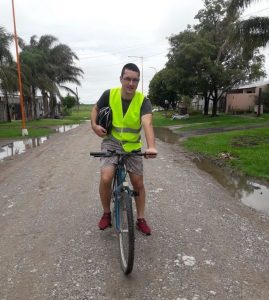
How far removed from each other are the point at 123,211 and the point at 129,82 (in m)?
1.44

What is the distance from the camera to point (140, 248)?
4547 millimetres

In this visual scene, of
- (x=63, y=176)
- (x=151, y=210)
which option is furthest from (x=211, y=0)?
(x=151, y=210)

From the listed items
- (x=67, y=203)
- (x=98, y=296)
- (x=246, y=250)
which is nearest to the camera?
(x=98, y=296)

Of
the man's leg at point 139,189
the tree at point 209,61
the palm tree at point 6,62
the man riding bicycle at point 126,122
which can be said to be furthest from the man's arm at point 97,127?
the tree at point 209,61

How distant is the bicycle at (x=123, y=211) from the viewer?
3781 mm

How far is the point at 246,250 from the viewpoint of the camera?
4562 mm

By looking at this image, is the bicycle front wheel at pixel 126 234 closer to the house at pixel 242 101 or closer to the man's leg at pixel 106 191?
the man's leg at pixel 106 191

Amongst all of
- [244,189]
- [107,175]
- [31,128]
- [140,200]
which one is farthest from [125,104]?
[31,128]

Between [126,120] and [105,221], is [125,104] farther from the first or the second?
[105,221]

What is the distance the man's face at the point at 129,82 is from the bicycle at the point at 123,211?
73 centimetres

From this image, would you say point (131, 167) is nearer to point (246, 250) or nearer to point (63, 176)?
point (246, 250)

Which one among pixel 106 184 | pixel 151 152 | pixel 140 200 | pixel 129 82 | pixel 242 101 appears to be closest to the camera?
pixel 151 152

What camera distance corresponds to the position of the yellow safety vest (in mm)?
4465

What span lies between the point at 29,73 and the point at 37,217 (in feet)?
122
